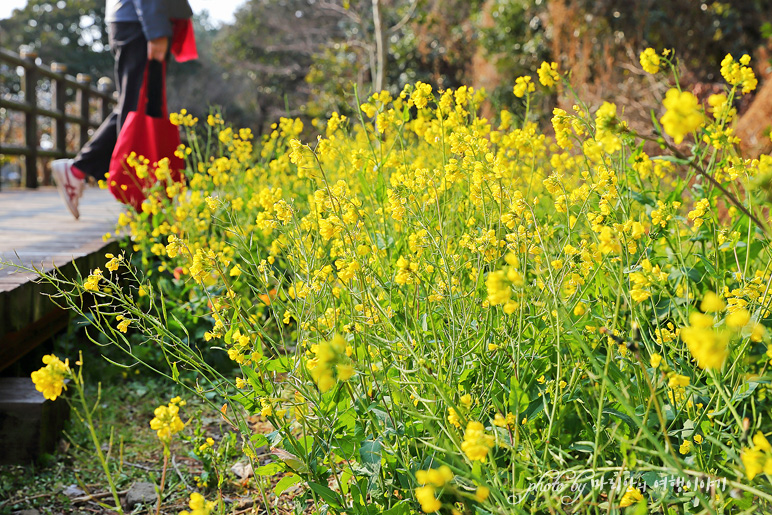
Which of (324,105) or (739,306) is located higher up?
(324,105)

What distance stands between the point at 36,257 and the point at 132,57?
1.50 metres

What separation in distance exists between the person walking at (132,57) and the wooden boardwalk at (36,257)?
321 mm

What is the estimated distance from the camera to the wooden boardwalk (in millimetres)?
2014

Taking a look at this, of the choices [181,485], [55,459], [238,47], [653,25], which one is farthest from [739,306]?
[238,47]

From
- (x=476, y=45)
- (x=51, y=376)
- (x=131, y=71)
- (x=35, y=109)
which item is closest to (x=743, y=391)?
(x=51, y=376)

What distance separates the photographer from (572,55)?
340 inches

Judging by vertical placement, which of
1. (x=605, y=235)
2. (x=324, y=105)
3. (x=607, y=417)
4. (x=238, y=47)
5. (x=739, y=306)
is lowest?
(x=607, y=417)

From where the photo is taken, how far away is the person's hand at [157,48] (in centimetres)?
348

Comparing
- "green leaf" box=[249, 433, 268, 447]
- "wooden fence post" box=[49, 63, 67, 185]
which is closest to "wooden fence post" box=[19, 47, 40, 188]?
"wooden fence post" box=[49, 63, 67, 185]

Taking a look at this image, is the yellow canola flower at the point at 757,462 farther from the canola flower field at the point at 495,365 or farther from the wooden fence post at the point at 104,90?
the wooden fence post at the point at 104,90

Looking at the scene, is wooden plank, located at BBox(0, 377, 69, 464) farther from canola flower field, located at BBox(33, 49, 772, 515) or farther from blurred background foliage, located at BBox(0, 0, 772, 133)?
blurred background foliage, located at BBox(0, 0, 772, 133)

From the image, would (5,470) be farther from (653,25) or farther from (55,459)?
(653,25)

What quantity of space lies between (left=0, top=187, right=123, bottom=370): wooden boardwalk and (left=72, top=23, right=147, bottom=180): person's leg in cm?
37

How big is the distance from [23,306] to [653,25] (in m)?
7.99
